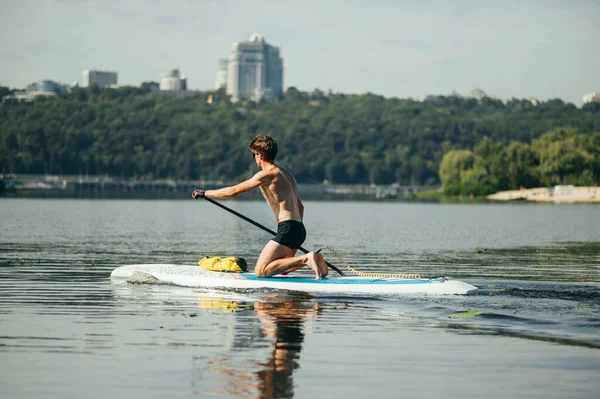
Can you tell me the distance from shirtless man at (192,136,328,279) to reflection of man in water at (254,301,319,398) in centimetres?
109

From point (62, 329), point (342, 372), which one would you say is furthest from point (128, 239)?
point (342, 372)

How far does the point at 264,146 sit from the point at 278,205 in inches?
49.8

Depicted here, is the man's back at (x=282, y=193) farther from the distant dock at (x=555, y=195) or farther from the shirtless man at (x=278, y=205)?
the distant dock at (x=555, y=195)

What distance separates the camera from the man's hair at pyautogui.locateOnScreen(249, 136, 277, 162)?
61.6 feet

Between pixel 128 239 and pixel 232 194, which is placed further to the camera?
pixel 128 239

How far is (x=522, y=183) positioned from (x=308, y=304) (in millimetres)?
173501

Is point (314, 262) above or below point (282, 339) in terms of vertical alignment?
Result: above

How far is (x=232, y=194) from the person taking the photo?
60.9 ft

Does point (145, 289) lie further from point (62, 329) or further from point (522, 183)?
point (522, 183)

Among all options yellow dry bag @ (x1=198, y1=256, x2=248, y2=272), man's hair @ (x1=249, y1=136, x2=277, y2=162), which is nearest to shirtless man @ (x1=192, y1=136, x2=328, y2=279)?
man's hair @ (x1=249, y1=136, x2=277, y2=162)

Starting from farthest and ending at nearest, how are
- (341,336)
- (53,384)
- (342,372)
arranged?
(341,336)
(342,372)
(53,384)

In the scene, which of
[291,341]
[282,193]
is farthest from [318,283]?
[291,341]

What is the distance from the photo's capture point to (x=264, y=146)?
18.8 meters

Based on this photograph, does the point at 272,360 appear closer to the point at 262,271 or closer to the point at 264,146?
the point at 264,146
